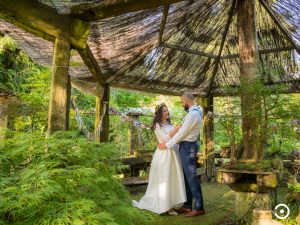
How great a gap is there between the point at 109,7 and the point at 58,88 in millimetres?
886

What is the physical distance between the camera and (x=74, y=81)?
5.59 m

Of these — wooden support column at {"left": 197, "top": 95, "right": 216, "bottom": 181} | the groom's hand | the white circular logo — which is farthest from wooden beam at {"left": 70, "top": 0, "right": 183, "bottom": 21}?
wooden support column at {"left": 197, "top": 95, "right": 216, "bottom": 181}

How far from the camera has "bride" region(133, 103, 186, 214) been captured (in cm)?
426

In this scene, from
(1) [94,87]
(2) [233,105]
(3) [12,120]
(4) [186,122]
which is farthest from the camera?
(1) [94,87]

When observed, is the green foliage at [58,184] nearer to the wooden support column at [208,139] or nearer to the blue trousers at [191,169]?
the blue trousers at [191,169]

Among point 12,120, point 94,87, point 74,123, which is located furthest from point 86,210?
point 74,123

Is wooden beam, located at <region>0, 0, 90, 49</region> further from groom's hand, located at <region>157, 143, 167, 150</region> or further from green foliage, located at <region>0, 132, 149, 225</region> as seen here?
groom's hand, located at <region>157, 143, 167, 150</region>

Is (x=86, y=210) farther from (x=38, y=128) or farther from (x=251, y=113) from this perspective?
(x=38, y=128)

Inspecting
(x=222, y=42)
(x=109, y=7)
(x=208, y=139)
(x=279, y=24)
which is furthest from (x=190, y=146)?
(x=208, y=139)

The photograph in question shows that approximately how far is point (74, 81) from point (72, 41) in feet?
8.09

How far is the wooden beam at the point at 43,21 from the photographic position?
2832 millimetres

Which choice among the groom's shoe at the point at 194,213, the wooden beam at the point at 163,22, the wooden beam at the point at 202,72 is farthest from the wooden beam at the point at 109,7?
the wooden beam at the point at 202,72

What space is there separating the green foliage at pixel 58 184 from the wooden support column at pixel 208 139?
5.22 m

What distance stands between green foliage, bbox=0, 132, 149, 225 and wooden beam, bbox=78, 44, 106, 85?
2016 mm
